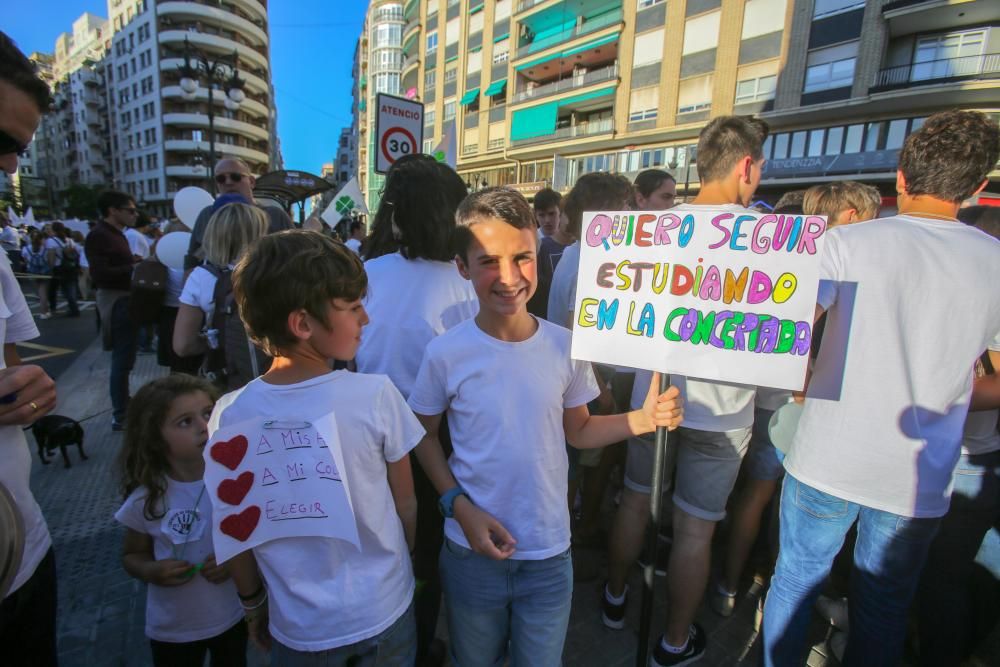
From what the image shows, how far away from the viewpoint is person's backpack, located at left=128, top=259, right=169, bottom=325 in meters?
3.41

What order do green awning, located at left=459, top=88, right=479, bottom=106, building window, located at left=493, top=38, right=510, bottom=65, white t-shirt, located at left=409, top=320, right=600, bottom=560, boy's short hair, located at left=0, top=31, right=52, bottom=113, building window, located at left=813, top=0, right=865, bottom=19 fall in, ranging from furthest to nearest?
green awning, located at left=459, top=88, right=479, bottom=106 < building window, located at left=493, top=38, right=510, bottom=65 < building window, located at left=813, top=0, right=865, bottom=19 < white t-shirt, located at left=409, top=320, right=600, bottom=560 < boy's short hair, located at left=0, top=31, right=52, bottom=113

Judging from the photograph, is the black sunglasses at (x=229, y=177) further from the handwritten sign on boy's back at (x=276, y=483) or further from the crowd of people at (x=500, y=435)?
the handwritten sign on boy's back at (x=276, y=483)

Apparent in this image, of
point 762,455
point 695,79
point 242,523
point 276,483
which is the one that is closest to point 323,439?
point 276,483

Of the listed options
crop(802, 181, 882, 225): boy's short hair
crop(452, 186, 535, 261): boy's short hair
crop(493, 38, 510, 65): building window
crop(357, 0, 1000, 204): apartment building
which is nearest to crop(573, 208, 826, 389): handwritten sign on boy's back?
crop(452, 186, 535, 261): boy's short hair

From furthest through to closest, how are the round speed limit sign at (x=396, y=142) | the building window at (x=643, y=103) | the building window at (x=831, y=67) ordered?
the building window at (x=643, y=103)
the building window at (x=831, y=67)
the round speed limit sign at (x=396, y=142)

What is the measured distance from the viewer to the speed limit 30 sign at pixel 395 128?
4.40 m

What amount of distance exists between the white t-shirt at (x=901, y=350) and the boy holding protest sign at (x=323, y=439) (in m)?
1.46

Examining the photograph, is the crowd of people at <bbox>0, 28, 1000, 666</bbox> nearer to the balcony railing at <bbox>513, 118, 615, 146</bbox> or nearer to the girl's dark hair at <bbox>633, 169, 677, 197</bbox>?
the girl's dark hair at <bbox>633, 169, 677, 197</bbox>

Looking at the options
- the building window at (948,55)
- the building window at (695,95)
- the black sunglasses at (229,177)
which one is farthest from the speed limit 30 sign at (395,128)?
the building window at (948,55)

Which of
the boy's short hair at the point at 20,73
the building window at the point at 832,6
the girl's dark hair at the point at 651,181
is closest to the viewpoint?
the boy's short hair at the point at 20,73

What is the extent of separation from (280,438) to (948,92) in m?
24.5

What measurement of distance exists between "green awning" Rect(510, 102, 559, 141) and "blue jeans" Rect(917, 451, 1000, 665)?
98.6 feet

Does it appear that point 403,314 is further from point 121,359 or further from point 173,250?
point 121,359

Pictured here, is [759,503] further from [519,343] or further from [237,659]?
[237,659]
